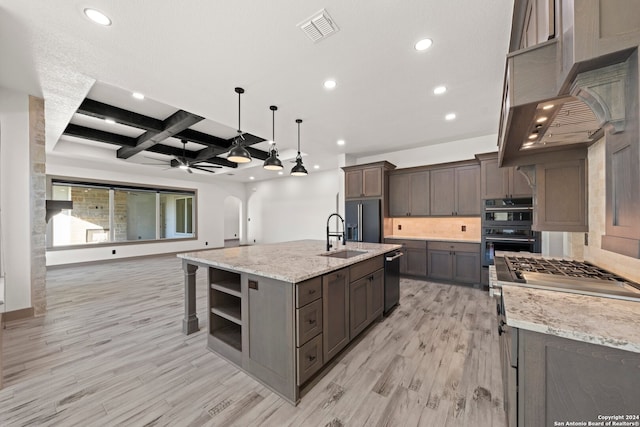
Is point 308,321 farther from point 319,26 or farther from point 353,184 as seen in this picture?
point 353,184

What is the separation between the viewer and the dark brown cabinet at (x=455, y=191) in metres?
4.56

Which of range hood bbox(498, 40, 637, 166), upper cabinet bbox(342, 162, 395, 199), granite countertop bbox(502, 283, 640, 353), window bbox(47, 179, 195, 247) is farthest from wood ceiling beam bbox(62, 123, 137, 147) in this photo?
granite countertop bbox(502, 283, 640, 353)

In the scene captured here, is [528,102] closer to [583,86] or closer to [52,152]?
[583,86]

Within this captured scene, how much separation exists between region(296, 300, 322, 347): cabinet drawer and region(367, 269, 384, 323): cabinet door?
38.4 inches

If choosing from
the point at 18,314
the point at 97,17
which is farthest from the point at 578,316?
the point at 18,314

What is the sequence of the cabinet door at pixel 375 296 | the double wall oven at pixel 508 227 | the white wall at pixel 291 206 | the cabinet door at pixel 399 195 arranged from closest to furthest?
the cabinet door at pixel 375 296 < the double wall oven at pixel 508 227 < the cabinet door at pixel 399 195 < the white wall at pixel 291 206

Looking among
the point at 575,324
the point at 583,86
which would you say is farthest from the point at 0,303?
the point at 583,86

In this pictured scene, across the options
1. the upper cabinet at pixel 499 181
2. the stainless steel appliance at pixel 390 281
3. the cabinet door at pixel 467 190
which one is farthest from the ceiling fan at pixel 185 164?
the upper cabinet at pixel 499 181

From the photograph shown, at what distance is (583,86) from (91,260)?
9603 mm

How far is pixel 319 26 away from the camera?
1.93m

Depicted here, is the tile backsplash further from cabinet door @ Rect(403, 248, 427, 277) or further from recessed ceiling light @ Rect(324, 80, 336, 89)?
recessed ceiling light @ Rect(324, 80, 336, 89)

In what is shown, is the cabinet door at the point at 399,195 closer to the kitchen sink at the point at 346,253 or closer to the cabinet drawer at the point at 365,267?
the cabinet drawer at the point at 365,267

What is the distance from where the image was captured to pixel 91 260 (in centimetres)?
683

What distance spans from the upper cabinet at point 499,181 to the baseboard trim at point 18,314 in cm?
690
